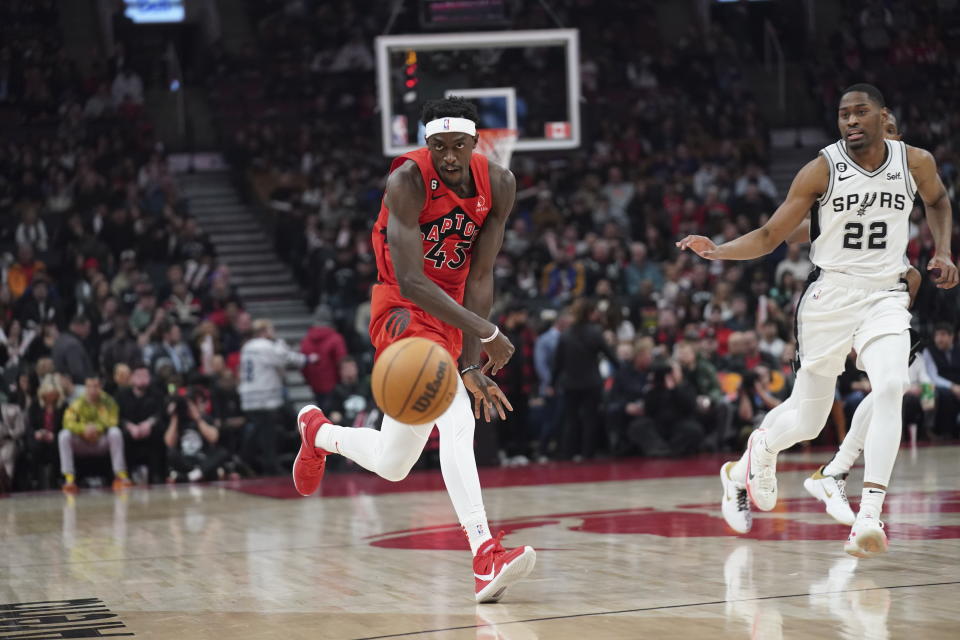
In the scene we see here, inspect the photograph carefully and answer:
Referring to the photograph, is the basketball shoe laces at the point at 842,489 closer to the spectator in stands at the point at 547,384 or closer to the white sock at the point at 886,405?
the white sock at the point at 886,405

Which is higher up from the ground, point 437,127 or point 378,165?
point 378,165

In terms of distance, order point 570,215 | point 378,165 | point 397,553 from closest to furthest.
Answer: point 397,553 → point 570,215 → point 378,165

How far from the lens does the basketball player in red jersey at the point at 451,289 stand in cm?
514

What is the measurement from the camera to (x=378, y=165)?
66.0 ft

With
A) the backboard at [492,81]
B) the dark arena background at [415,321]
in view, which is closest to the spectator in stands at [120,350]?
the dark arena background at [415,321]

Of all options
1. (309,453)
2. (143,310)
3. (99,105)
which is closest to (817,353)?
(309,453)

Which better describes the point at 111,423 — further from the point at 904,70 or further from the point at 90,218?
the point at 904,70

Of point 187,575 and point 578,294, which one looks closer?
point 187,575

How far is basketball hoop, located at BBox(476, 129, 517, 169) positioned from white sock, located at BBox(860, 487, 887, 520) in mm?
8227

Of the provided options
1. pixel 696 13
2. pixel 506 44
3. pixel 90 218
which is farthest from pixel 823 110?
pixel 90 218

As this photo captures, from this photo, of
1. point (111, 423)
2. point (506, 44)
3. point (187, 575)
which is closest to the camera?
point (187, 575)

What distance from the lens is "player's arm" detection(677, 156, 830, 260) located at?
6055 millimetres

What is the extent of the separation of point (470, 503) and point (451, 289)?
924 mm

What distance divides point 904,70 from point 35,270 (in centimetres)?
1476
